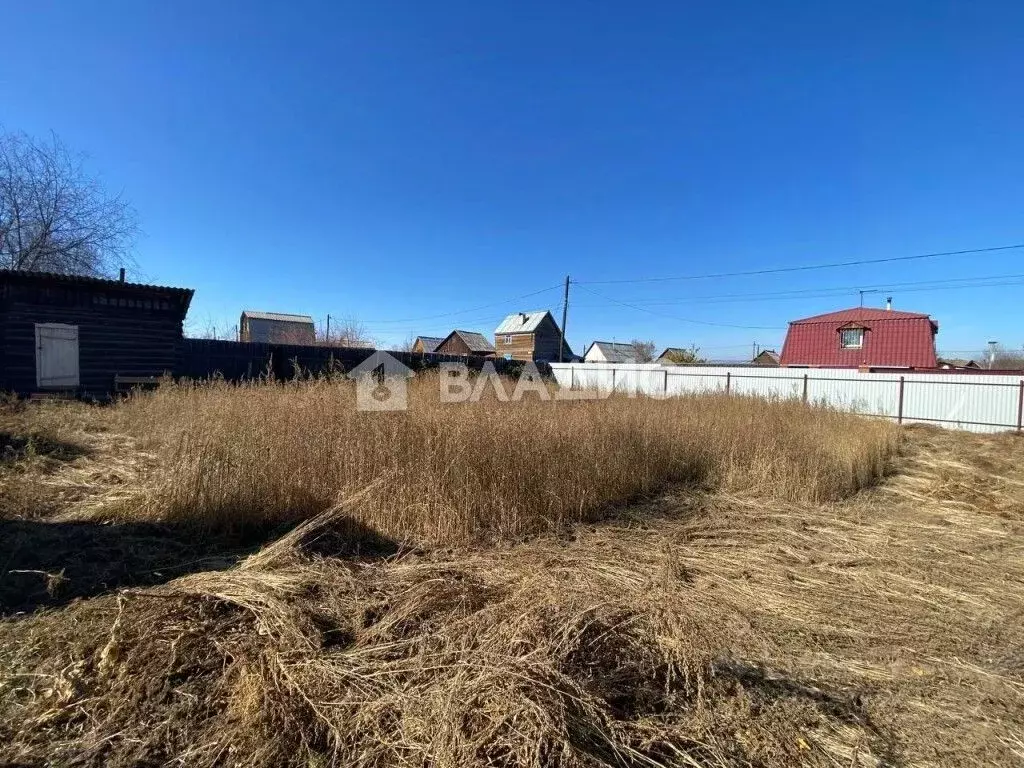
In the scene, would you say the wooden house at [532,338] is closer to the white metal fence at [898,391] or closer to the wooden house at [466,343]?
the wooden house at [466,343]

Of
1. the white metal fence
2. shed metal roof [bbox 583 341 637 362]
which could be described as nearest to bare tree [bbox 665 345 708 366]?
shed metal roof [bbox 583 341 637 362]

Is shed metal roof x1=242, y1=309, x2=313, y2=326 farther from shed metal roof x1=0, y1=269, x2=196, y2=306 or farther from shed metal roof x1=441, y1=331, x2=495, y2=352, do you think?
shed metal roof x1=0, y1=269, x2=196, y2=306

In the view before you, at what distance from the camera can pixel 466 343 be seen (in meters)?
41.1

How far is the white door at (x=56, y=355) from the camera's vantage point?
33.1 feet

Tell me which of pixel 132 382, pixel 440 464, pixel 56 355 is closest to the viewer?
pixel 440 464

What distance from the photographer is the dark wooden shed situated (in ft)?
32.2

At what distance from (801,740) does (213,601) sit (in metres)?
2.64

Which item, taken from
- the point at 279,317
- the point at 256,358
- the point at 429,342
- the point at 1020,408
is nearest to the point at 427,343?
the point at 429,342

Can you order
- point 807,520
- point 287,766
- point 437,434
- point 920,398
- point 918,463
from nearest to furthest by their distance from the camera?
point 287,766, point 437,434, point 807,520, point 918,463, point 920,398

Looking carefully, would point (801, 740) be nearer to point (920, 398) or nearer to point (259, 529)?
point (259, 529)

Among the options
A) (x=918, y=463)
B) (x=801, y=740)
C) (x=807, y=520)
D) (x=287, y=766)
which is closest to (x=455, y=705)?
(x=287, y=766)

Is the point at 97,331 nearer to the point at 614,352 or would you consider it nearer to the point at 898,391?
the point at 898,391

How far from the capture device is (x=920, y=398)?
11.9 metres

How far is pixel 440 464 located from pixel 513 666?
7.53 feet
